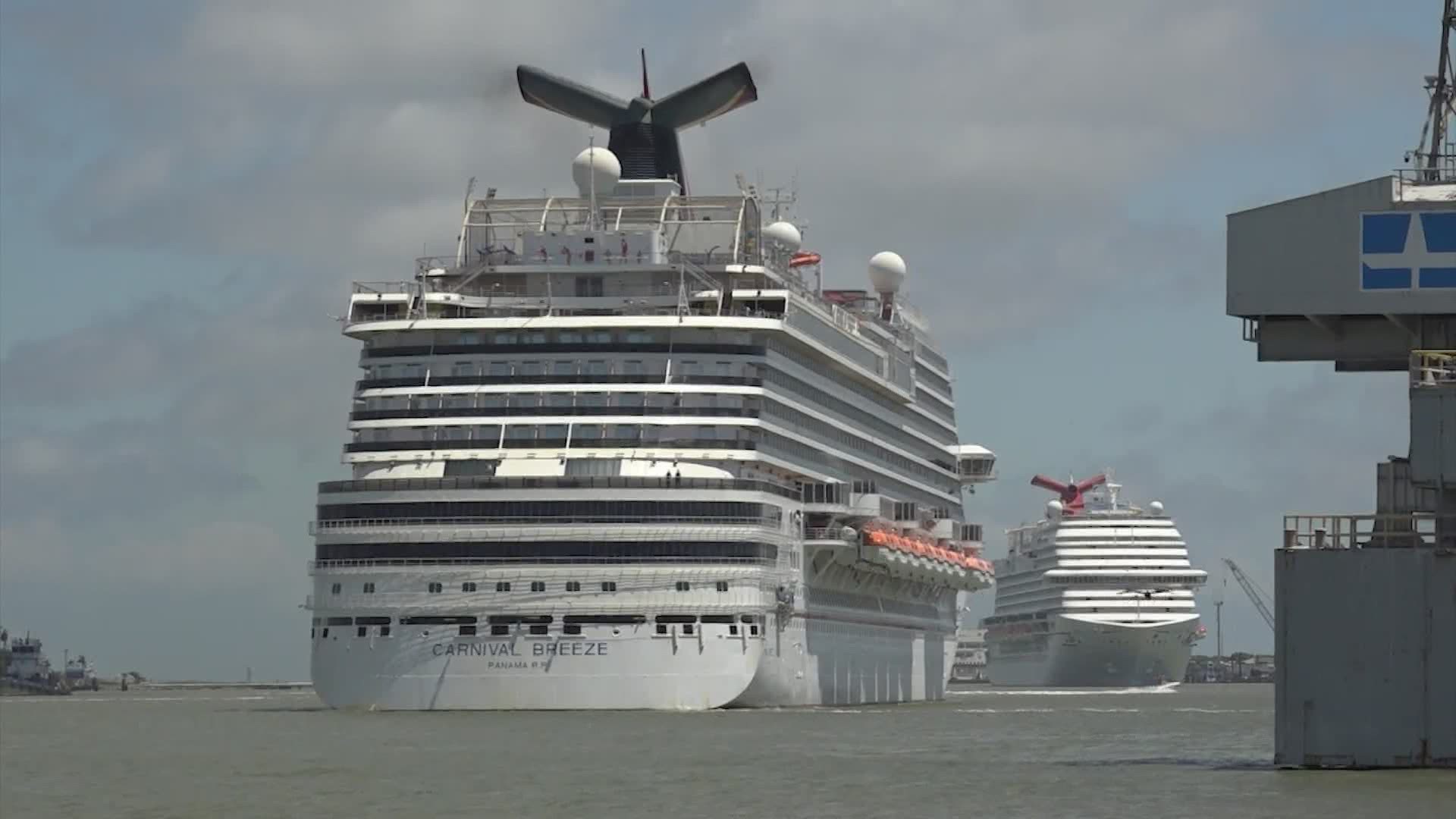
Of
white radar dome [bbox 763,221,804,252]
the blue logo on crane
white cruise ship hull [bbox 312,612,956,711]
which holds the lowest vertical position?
white cruise ship hull [bbox 312,612,956,711]

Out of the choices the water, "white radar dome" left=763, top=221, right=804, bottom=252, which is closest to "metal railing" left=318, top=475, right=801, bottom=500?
the water

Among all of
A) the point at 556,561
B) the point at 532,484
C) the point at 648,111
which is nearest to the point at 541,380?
the point at 532,484

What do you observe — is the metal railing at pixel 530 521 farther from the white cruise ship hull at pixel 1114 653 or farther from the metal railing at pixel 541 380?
the white cruise ship hull at pixel 1114 653

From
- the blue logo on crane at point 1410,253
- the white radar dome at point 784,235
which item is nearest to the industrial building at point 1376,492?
the blue logo on crane at point 1410,253

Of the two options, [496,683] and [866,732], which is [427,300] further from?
[866,732]

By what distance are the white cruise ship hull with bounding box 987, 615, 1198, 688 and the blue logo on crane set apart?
389 ft

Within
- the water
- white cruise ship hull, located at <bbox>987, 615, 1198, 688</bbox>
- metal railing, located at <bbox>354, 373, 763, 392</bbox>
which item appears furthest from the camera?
white cruise ship hull, located at <bbox>987, 615, 1198, 688</bbox>

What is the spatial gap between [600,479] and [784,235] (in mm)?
26796

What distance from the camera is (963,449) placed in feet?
401

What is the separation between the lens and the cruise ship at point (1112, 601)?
534ft

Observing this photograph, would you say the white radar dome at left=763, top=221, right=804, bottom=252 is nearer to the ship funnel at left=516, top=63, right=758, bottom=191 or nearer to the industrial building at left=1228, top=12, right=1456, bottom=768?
the ship funnel at left=516, top=63, right=758, bottom=191

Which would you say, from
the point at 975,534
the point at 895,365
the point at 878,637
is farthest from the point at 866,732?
the point at 975,534

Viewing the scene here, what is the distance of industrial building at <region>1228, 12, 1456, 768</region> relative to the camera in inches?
1677

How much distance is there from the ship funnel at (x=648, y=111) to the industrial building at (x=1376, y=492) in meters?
55.0
